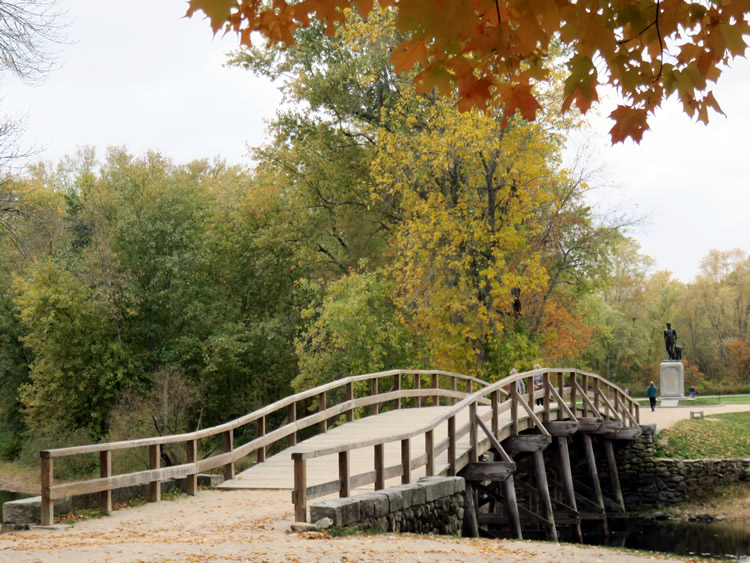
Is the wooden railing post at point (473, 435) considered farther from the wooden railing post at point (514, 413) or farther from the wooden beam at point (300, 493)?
the wooden beam at point (300, 493)

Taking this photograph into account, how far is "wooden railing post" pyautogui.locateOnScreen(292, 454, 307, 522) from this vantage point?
29.9ft

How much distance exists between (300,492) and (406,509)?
70.6 inches

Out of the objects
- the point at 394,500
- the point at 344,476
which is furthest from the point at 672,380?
the point at 344,476

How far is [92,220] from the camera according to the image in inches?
1543

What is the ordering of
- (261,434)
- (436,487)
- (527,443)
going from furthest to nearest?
(527,443) → (261,434) → (436,487)

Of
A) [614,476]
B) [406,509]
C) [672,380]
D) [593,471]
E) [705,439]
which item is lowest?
[614,476]

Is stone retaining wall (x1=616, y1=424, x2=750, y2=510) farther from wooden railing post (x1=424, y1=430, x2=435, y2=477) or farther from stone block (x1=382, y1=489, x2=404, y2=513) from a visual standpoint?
stone block (x1=382, y1=489, x2=404, y2=513)

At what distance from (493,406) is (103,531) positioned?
7897 millimetres

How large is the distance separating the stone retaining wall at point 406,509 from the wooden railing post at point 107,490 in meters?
2.72

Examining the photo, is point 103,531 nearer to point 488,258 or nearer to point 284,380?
point 488,258

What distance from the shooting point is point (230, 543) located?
7.99 meters

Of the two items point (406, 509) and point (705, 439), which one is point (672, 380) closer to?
point (705, 439)

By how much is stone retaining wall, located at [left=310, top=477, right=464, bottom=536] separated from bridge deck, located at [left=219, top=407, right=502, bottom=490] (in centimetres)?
77

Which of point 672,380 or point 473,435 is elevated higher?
point 672,380
